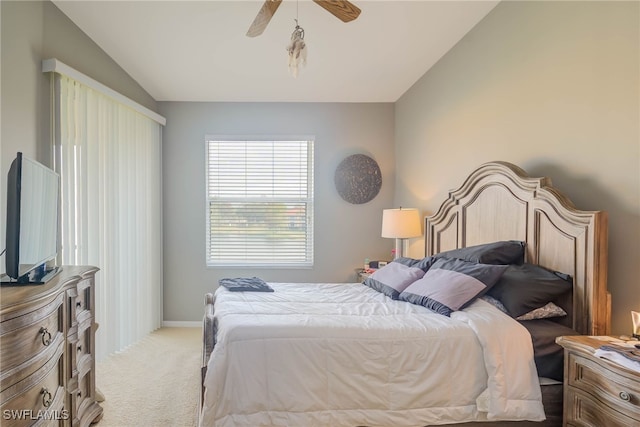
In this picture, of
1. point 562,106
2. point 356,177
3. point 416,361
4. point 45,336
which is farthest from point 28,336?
point 356,177

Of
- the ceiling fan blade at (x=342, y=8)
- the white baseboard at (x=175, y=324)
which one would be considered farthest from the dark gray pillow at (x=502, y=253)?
the white baseboard at (x=175, y=324)

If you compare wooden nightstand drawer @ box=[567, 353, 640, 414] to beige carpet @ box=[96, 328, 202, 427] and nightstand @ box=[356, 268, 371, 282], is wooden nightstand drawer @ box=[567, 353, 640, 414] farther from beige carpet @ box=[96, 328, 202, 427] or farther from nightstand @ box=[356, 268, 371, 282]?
nightstand @ box=[356, 268, 371, 282]

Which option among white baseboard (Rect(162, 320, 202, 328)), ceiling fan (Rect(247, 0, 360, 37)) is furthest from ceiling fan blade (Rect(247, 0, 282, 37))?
white baseboard (Rect(162, 320, 202, 328))

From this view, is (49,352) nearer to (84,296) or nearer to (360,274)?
(84,296)

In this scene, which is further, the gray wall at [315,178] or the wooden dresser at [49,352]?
the gray wall at [315,178]

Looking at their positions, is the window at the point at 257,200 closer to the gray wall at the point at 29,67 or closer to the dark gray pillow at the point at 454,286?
the gray wall at the point at 29,67

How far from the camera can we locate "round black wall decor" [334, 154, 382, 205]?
4523 millimetres

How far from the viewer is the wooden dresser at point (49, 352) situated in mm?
1319

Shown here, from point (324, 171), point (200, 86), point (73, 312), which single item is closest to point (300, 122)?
point (324, 171)

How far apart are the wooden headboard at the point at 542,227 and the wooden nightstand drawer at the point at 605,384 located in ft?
0.97

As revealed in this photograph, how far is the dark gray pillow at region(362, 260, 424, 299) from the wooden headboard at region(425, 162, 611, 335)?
1.70 ft

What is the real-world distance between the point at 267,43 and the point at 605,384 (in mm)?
3121

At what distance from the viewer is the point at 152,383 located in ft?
9.53

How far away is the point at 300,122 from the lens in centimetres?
452
